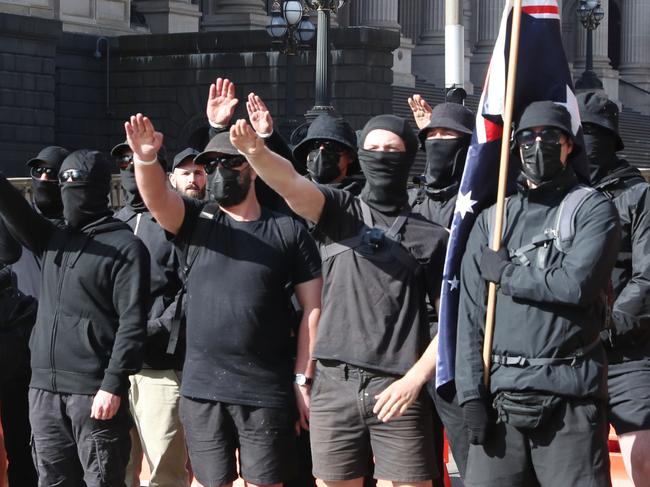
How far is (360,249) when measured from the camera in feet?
20.5

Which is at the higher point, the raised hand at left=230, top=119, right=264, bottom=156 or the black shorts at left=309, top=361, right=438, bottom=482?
the raised hand at left=230, top=119, right=264, bottom=156

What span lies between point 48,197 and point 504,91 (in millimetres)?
2668

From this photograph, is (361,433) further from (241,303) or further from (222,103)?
(222,103)

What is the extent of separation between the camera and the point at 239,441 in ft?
21.1

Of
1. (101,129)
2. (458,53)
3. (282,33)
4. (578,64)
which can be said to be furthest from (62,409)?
(578,64)

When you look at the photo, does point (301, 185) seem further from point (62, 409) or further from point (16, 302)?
point (16, 302)

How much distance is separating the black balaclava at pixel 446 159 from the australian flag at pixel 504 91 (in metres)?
0.95

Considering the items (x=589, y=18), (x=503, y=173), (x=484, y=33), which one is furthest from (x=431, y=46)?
(x=503, y=173)

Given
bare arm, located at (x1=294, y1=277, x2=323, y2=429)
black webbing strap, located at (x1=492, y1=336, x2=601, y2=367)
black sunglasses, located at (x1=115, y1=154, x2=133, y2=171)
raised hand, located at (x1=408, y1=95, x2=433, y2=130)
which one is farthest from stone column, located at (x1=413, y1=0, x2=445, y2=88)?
black webbing strap, located at (x1=492, y1=336, x2=601, y2=367)

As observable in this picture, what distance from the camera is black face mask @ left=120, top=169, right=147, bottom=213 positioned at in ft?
26.6

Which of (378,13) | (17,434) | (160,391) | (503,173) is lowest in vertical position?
(17,434)

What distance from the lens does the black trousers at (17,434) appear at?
25.8ft

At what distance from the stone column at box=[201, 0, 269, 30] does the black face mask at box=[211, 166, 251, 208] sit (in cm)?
2905

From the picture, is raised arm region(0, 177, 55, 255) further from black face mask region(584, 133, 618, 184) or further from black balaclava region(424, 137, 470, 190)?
black face mask region(584, 133, 618, 184)
